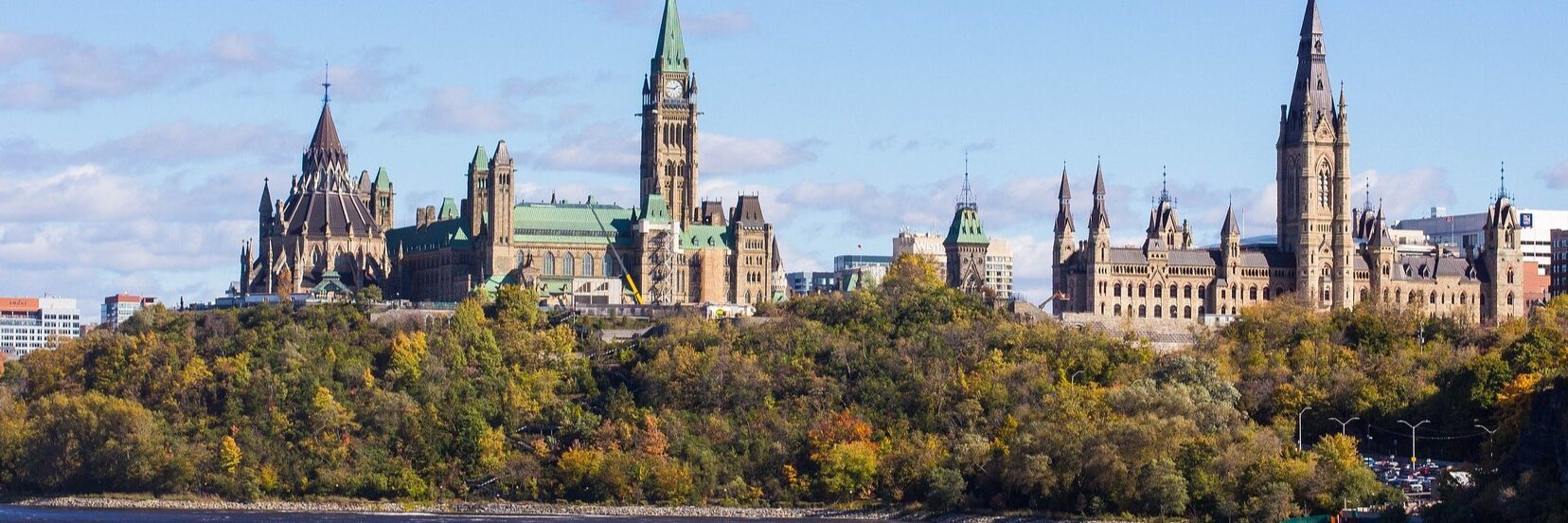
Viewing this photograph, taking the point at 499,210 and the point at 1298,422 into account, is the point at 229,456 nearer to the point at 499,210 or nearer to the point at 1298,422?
the point at 499,210

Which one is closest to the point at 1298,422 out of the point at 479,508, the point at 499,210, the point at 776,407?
the point at 776,407

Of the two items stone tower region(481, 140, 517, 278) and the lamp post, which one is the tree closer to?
stone tower region(481, 140, 517, 278)

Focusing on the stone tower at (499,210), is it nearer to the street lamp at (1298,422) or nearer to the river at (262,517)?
the river at (262,517)

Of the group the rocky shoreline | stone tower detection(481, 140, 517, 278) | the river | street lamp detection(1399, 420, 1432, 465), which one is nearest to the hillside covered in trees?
street lamp detection(1399, 420, 1432, 465)

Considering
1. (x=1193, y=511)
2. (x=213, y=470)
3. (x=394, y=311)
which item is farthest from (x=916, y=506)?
(x=394, y=311)

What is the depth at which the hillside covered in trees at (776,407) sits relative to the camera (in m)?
140

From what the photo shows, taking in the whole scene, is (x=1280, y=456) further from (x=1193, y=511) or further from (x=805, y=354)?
(x=805, y=354)

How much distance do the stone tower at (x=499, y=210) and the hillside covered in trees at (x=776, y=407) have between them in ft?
63.6

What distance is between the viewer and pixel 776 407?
522ft

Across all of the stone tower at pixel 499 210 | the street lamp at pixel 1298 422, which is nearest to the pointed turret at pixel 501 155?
the stone tower at pixel 499 210

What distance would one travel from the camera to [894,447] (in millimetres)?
152375

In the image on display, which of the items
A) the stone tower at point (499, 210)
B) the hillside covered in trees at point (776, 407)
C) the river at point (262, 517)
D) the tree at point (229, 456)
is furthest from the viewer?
the stone tower at point (499, 210)

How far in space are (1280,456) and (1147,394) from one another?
429 inches

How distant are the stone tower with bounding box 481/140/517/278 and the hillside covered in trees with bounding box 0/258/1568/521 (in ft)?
63.6
